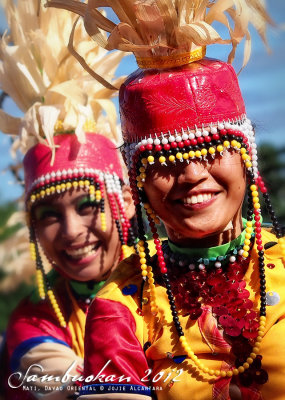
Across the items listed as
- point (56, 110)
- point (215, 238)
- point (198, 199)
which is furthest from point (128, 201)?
point (198, 199)

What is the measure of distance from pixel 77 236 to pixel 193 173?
1.52 m

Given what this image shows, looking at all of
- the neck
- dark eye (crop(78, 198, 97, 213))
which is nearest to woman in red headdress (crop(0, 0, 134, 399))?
dark eye (crop(78, 198, 97, 213))

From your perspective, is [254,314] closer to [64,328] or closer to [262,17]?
[262,17]

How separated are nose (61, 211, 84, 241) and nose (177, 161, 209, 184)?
146 cm

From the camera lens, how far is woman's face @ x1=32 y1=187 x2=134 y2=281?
3.74 meters

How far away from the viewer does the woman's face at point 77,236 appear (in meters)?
3.74

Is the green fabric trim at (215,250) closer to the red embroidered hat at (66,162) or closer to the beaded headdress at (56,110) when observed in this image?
the beaded headdress at (56,110)

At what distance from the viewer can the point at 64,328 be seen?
3902 millimetres

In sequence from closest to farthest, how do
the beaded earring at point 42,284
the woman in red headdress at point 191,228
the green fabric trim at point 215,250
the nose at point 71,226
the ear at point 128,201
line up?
the woman in red headdress at point 191,228 < the green fabric trim at point 215,250 < the nose at point 71,226 < the beaded earring at point 42,284 < the ear at point 128,201

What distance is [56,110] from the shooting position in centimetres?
381

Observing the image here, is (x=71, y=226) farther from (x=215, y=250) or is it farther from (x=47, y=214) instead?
(x=215, y=250)

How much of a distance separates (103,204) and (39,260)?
601 mm

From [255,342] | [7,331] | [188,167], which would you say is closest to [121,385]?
[255,342]

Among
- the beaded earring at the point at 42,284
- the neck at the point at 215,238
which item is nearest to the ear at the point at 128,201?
the beaded earring at the point at 42,284
